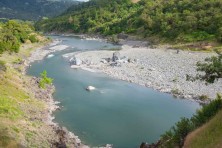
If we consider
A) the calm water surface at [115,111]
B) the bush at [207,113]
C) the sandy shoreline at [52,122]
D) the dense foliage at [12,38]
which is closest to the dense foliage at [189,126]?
the bush at [207,113]

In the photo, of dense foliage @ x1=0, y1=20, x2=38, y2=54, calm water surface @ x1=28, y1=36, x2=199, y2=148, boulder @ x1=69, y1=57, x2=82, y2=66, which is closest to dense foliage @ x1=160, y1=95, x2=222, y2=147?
calm water surface @ x1=28, y1=36, x2=199, y2=148

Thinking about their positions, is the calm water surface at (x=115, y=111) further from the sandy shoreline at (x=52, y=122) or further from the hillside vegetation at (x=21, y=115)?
the hillside vegetation at (x=21, y=115)

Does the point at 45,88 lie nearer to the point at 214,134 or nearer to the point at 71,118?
the point at 71,118

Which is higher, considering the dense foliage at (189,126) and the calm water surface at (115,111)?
the dense foliage at (189,126)

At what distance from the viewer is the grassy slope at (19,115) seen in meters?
29.8

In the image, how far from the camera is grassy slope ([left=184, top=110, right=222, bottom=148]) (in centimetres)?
2273

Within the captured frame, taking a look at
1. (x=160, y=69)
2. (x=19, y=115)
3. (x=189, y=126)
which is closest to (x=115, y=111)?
(x=19, y=115)

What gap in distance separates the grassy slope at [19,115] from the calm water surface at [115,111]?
4083 millimetres

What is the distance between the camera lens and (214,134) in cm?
2370

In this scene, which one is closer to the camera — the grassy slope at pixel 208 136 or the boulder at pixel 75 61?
the grassy slope at pixel 208 136

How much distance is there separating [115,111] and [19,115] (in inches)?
582

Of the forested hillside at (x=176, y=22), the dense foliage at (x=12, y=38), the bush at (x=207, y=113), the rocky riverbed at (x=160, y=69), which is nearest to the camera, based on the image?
the bush at (x=207, y=113)

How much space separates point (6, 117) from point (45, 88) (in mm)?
20057

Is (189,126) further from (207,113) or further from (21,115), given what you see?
(21,115)
